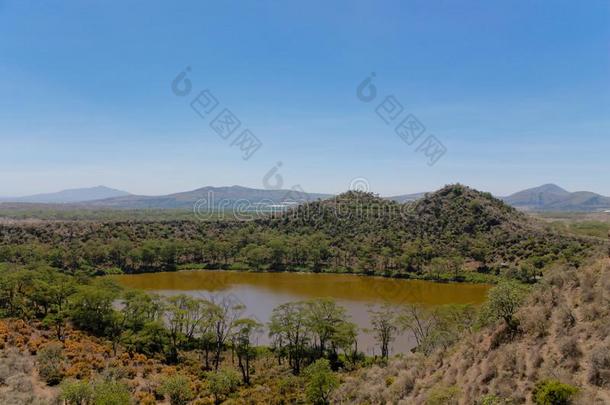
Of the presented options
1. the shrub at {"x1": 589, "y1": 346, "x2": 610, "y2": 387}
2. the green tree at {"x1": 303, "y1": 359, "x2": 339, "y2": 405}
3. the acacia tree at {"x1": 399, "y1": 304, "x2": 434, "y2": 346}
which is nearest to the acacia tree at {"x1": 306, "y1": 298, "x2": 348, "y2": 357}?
the acacia tree at {"x1": 399, "y1": 304, "x2": 434, "y2": 346}

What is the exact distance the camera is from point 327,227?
8544cm

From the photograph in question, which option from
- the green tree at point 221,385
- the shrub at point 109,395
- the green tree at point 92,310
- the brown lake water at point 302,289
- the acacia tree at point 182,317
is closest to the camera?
the shrub at point 109,395

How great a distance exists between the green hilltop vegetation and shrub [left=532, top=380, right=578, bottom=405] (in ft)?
157

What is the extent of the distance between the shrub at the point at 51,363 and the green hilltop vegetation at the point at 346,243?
147 ft

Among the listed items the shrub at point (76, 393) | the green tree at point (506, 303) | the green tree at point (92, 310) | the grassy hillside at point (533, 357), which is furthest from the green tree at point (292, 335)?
the green tree at point (506, 303)

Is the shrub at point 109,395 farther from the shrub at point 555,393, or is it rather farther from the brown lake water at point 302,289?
the brown lake water at point 302,289

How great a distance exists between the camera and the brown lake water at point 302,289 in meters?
41.8

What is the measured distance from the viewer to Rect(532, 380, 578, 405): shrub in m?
9.08

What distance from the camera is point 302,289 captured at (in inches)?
1987

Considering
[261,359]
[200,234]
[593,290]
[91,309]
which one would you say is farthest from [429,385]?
[200,234]

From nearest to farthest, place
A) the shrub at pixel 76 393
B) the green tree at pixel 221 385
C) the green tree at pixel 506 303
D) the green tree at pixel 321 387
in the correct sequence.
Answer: the green tree at pixel 506 303
the shrub at pixel 76 393
the green tree at pixel 321 387
the green tree at pixel 221 385

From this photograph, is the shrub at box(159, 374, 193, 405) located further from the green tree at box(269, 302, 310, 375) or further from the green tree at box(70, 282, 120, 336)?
the green tree at box(70, 282, 120, 336)

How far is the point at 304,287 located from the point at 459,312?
2725 cm

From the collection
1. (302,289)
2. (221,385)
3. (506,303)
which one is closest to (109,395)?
(221,385)
